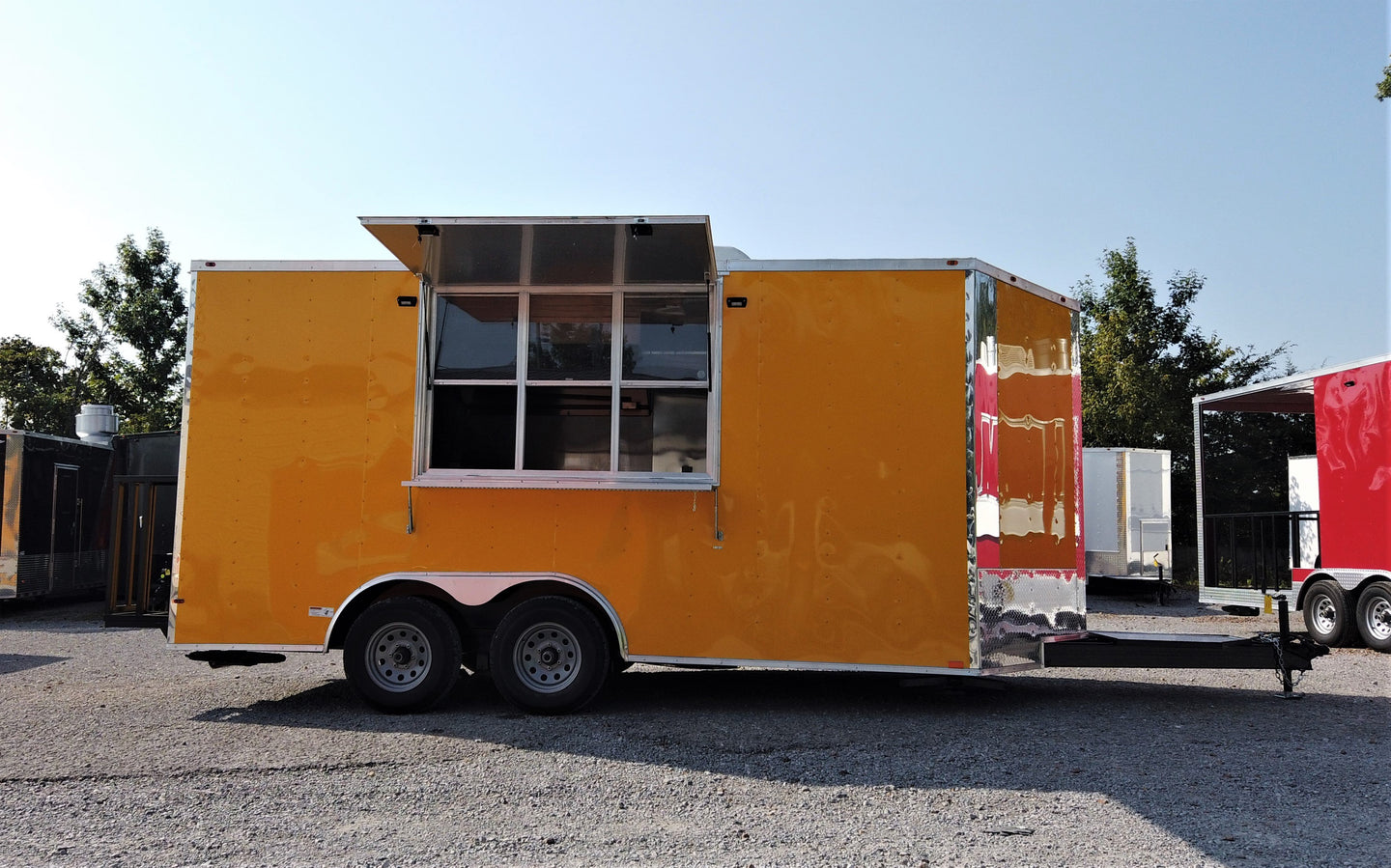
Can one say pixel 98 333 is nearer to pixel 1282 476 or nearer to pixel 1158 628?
pixel 1158 628

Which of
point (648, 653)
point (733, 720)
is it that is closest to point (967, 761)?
point (733, 720)

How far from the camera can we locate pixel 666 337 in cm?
676

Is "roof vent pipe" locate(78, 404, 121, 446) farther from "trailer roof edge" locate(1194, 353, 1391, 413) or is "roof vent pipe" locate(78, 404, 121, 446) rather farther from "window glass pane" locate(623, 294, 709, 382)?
"trailer roof edge" locate(1194, 353, 1391, 413)

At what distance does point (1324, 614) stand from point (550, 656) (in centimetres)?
930

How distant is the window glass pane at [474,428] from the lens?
6.77 m

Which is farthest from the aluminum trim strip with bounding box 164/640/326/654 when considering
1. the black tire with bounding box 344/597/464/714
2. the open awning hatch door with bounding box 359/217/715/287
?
the open awning hatch door with bounding box 359/217/715/287

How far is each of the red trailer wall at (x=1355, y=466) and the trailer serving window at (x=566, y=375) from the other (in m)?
7.75

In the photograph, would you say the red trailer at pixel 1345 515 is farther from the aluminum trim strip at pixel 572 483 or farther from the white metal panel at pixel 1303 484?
the aluminum trim strip at pixel 572 483

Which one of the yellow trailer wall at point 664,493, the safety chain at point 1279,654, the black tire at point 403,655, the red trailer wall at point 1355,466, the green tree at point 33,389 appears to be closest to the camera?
the yellow trailer wall at point 664,493

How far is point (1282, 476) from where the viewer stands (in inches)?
925

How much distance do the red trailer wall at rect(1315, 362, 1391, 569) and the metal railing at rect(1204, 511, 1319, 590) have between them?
2.23 ft

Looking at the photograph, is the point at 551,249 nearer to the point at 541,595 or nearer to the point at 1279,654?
the point at 541,595

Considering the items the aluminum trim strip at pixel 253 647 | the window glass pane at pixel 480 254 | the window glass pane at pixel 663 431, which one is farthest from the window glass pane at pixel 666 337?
the aluminum trim strip at pixel 253 647

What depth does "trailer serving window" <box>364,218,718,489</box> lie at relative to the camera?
6676mm
